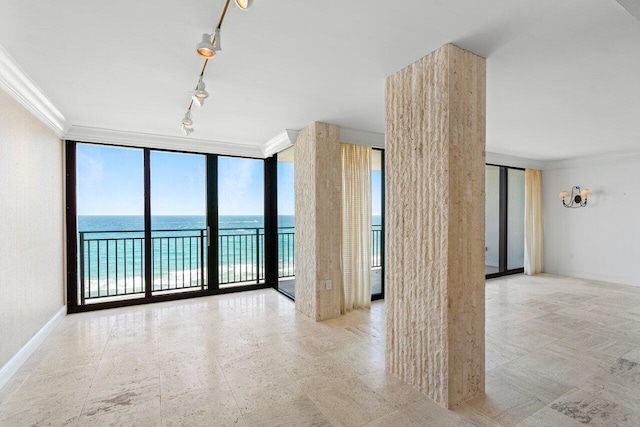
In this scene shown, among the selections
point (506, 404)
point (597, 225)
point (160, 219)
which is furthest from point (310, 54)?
point (597, 225)

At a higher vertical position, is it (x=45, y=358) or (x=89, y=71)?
(x=89, y=71)

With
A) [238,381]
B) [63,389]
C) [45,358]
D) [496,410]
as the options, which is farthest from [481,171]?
[45,358]

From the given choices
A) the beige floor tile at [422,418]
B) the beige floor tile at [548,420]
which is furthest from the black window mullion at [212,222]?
the beige floor tile at [548,420]

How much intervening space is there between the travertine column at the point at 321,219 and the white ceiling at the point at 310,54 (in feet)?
1.24

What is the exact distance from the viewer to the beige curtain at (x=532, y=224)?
6.77 m

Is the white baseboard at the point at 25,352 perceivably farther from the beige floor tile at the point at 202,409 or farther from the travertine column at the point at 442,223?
the travertine column at the point at 442,223

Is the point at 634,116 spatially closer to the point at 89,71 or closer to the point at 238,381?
the point at 238,381

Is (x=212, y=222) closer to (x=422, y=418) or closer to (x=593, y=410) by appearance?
(x=422, y=418)

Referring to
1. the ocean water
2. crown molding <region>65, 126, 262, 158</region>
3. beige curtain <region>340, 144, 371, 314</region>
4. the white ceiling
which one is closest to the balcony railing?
the ocean water

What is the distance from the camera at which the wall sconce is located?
6298 millimetres

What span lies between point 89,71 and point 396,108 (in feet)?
8.08

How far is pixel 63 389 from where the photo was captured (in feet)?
7.73

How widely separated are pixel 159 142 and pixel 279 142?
178 cm

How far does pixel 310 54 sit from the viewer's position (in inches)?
86.4
